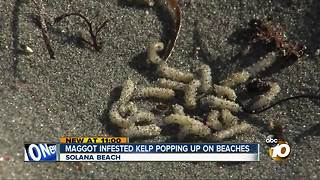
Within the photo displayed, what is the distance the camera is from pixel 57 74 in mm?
4590

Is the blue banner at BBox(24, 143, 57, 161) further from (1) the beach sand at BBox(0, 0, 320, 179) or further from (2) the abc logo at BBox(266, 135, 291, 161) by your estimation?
(2) the abc logo at BBox(266, 135, 291, 161)

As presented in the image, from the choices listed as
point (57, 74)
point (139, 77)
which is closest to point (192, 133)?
point (139, 77)

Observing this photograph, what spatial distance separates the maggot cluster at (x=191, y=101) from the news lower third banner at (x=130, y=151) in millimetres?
101

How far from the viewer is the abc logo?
426 cm

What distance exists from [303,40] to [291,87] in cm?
48

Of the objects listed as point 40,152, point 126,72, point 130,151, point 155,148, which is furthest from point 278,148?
point 40,152

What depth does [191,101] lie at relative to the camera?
14.5 ft

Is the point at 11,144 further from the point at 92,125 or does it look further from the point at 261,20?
the point at 261,20

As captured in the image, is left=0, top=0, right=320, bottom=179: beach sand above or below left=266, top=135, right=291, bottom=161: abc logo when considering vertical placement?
above

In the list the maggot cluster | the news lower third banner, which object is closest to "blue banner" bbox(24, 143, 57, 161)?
the news lower third banner

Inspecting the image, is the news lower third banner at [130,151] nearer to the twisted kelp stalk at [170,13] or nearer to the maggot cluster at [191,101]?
the maggot cluster at [191,101]

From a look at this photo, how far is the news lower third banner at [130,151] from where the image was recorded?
414 centimetres

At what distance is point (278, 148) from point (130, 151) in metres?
1.26

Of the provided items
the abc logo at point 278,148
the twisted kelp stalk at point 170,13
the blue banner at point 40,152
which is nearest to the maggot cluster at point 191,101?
the twisted kelp stalk at point 170,13
